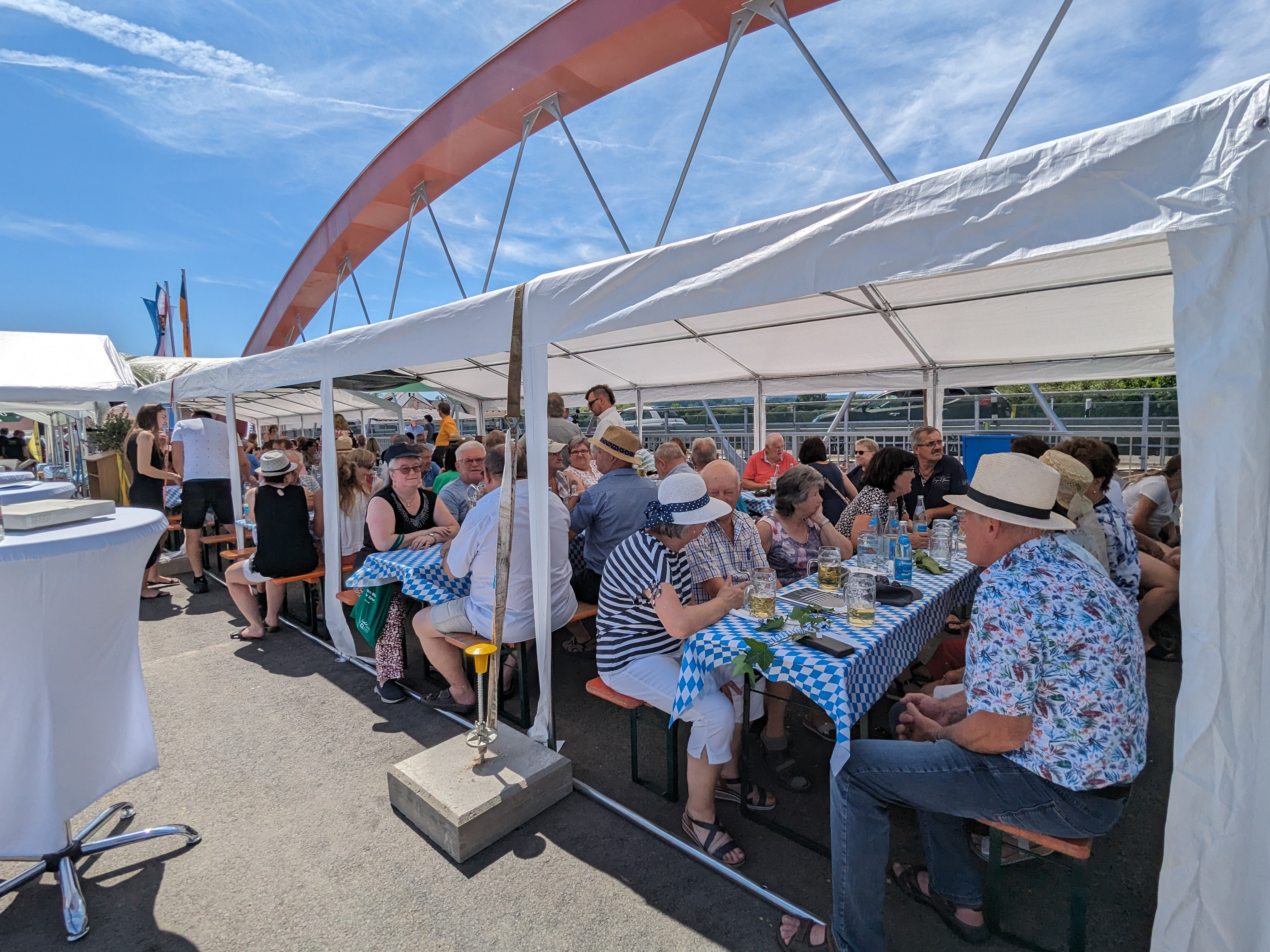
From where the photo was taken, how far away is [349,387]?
5.21m

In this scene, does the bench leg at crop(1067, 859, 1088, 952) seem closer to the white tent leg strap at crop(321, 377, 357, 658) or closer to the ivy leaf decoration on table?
the ivy leaf decoration on table

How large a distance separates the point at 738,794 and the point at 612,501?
65.4 inches

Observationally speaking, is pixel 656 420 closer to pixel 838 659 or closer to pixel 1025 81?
pixel 1025 81

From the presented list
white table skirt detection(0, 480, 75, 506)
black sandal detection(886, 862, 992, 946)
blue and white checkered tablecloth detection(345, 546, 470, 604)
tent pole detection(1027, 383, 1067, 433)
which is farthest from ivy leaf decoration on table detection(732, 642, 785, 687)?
tent pole detection(1027, 383, 1067, 433)

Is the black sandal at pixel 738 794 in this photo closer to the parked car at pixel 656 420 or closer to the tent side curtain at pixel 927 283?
the tent side curtain at pixel 927 283

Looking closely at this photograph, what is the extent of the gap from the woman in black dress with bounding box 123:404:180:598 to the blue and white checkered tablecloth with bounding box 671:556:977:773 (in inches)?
227

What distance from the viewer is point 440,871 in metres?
2.16

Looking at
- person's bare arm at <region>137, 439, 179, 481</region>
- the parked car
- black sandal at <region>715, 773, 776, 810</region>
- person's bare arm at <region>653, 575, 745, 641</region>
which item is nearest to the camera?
person's bare arm at <region>653, 575, 745, 641</region>

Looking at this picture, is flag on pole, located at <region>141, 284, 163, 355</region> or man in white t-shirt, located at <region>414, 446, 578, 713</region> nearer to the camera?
man in white t-shirt, located at <region>414, 446, 578, 713</region>

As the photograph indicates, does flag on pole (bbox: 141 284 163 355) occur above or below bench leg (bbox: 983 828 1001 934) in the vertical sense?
above

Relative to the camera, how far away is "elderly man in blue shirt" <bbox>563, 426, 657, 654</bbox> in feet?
11.3

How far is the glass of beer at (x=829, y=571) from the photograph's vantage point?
8.54 ft

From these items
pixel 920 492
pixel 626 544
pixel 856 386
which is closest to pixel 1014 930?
pixel 626 544

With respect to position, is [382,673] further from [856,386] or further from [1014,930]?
[856,386]
